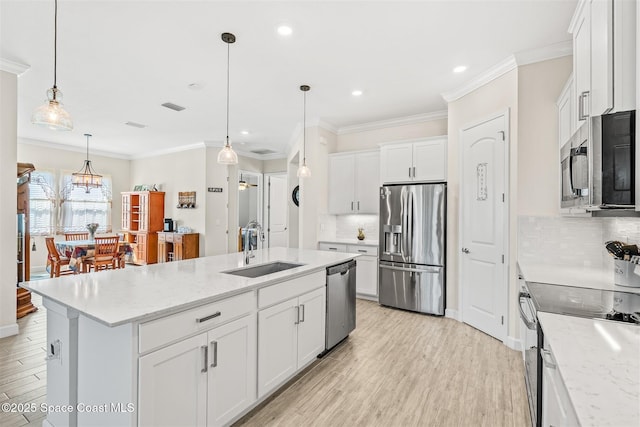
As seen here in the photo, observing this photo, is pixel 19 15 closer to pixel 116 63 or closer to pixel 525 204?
pixel 116 63

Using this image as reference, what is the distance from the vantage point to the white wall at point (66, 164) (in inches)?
260

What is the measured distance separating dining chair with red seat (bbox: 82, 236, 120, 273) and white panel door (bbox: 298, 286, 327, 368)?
4.34 metres

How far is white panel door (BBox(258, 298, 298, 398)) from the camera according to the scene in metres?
2.01

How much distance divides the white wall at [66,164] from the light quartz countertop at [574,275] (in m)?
7.82

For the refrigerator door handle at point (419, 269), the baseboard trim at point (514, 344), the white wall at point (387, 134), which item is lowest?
the baseboard trim at point (514, 344)

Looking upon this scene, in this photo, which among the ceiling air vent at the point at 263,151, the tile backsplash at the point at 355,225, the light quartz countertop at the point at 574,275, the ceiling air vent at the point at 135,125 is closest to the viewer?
the light quartz countertop at the point at 574,275

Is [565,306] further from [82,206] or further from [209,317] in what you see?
[82,206]

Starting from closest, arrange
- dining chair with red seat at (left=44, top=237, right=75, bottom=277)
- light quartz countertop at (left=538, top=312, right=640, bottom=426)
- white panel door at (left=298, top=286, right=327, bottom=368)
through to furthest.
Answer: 1. light quartz countertop at (left=538, top=312, right=640, bottom=426)
2. white panel door at (left=298, top=286, right=327, bottom=368)
3. dining chair with red seat at (left=44, top=237, right=75, bottom=277)

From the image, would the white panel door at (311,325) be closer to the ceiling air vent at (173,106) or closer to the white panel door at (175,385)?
the white panel door at (175,385)

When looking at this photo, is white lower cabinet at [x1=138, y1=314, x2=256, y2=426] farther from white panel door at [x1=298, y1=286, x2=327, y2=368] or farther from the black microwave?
the black microwave

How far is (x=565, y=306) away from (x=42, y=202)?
900cm

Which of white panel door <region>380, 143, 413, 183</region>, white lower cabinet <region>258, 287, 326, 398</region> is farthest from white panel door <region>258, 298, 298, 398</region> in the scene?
white panel door <region>380, 143, 413, 183</region>

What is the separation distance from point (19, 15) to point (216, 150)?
438 cm

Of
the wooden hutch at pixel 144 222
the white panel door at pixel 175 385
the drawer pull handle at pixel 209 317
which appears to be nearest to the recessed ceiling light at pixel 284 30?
the drawer pull handle at pixel 209 317
